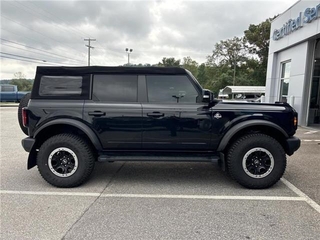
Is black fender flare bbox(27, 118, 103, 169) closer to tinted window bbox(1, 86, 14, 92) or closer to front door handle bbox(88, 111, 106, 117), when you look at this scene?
front door handle bbox(88, 111, 106, 117)

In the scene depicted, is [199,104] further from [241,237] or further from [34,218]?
[34,218]

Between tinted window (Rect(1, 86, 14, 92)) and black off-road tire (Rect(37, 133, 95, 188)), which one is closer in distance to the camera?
black off-road tire (Rect(37, 133, 95, 188))

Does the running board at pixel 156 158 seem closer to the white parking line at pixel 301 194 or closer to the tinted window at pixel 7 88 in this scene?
the white parking line at pixel 301 194

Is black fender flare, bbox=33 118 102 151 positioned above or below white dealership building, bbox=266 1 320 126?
below

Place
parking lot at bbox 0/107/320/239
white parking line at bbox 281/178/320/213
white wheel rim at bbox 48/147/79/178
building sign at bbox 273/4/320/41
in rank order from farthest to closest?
building sign at bbox 273/4/320/41, white wheel rim at bbox 48/147/79/178, white parking line at bbox 281/178/320/213, parking lot at bbox 0/107/320/239

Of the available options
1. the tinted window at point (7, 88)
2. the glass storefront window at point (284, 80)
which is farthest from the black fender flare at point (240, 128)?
the tinted window at point (7, 88)

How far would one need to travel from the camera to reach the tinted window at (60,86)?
4051mm

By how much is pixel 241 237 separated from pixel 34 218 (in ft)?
7.99

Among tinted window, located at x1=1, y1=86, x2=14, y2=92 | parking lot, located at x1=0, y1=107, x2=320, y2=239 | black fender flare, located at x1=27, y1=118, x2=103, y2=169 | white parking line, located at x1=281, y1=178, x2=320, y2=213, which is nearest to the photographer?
parking lot, located at x1=0, y1=107, x2=320, y2=239

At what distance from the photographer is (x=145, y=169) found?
4938 mm

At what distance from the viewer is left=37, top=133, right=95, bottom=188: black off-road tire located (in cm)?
395

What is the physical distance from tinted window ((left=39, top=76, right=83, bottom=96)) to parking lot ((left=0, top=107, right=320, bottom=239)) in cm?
154

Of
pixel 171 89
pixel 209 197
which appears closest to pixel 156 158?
pixel 209 197

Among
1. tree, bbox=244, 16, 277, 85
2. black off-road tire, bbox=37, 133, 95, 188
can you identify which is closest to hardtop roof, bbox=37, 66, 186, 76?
black off-road tire, bbox=37, 133, 95, 188
